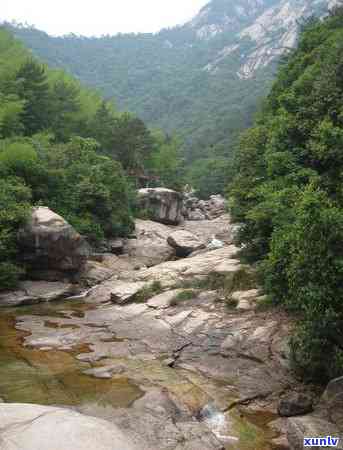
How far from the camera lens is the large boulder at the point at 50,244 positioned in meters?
21.2

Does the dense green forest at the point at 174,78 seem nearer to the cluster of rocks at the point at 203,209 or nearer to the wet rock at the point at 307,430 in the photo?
the cluster of rocks at the point at 203,209

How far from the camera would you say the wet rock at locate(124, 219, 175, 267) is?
27578 mm

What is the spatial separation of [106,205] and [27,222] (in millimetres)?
8449

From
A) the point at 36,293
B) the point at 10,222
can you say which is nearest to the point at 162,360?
the point at 36,293

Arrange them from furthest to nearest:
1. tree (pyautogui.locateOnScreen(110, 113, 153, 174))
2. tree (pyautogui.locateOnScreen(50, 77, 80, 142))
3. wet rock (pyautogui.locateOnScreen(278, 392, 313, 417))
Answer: tree (pyautogui.locateOnScreen(110, 113, 153, 174)), tree (pyautogui.locateOnScreen(50, 77, 80, 142)), wet rock (pyautogui.locateOnScreen(278, 392, 313, 417))

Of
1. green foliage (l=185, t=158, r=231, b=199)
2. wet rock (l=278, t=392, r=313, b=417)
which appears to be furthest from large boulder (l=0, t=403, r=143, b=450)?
green foliage (l=185, t=158, r=231, b=199)

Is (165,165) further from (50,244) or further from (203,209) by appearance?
(50,244)

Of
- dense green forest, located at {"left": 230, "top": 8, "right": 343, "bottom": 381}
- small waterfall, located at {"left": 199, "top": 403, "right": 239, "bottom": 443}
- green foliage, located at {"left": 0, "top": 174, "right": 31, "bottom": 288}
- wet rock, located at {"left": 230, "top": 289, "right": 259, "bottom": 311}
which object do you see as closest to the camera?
small waterfall, located at {"left": 199, "top": 403, "right": 239, "bottom": 443}

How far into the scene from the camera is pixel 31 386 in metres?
10.1

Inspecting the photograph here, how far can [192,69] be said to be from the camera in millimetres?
155875

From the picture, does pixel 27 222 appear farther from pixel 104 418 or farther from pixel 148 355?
pixel 104 418

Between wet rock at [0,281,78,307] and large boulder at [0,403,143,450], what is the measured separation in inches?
450

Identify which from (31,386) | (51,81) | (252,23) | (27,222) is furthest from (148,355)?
(252,23)

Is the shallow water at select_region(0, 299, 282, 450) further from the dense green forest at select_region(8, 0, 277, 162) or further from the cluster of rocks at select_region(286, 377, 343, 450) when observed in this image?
the dense green forest at select_region(8, 0, 277, 162)
